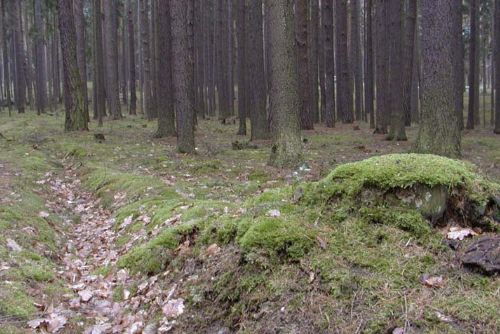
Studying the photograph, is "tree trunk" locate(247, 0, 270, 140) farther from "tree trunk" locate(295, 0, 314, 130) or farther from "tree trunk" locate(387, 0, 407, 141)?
"tree trunk" locate(387, 0, 407, 141)

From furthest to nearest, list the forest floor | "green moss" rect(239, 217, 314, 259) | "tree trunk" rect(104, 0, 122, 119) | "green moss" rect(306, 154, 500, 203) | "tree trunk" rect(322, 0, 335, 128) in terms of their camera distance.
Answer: "tree trunk" rect(104, 0, 122, 119) < "tree trunk" rect(322, 0, 335, 128) < "green moss" rect(306, 154, 500, 203) < "green moss" rect(239, 217, 314, 259) < the forest floor

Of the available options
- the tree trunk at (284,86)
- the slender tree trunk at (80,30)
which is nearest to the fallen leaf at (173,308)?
the tree trunk at (284,86)

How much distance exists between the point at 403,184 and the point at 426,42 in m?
6.51

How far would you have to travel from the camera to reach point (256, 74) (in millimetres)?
17047

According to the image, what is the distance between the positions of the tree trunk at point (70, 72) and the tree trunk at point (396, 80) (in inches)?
449

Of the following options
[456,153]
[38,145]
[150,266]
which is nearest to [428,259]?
[150,266]

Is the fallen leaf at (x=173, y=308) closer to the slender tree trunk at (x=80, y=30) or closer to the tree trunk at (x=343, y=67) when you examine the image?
the slender tree trunk at (x=80, y=30)

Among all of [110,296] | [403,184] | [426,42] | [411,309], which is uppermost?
[426,42]

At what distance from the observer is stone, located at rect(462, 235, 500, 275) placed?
340cm

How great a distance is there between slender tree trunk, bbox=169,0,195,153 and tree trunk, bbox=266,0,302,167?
2.77 m

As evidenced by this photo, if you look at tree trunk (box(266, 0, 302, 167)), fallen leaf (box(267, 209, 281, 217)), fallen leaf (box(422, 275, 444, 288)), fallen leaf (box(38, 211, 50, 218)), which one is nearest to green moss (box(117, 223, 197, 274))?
fallen leaf (box(267, 209, 281, 217))

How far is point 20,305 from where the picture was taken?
436 cm

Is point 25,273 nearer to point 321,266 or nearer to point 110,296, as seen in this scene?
point 110,296

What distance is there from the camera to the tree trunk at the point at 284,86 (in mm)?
10219
